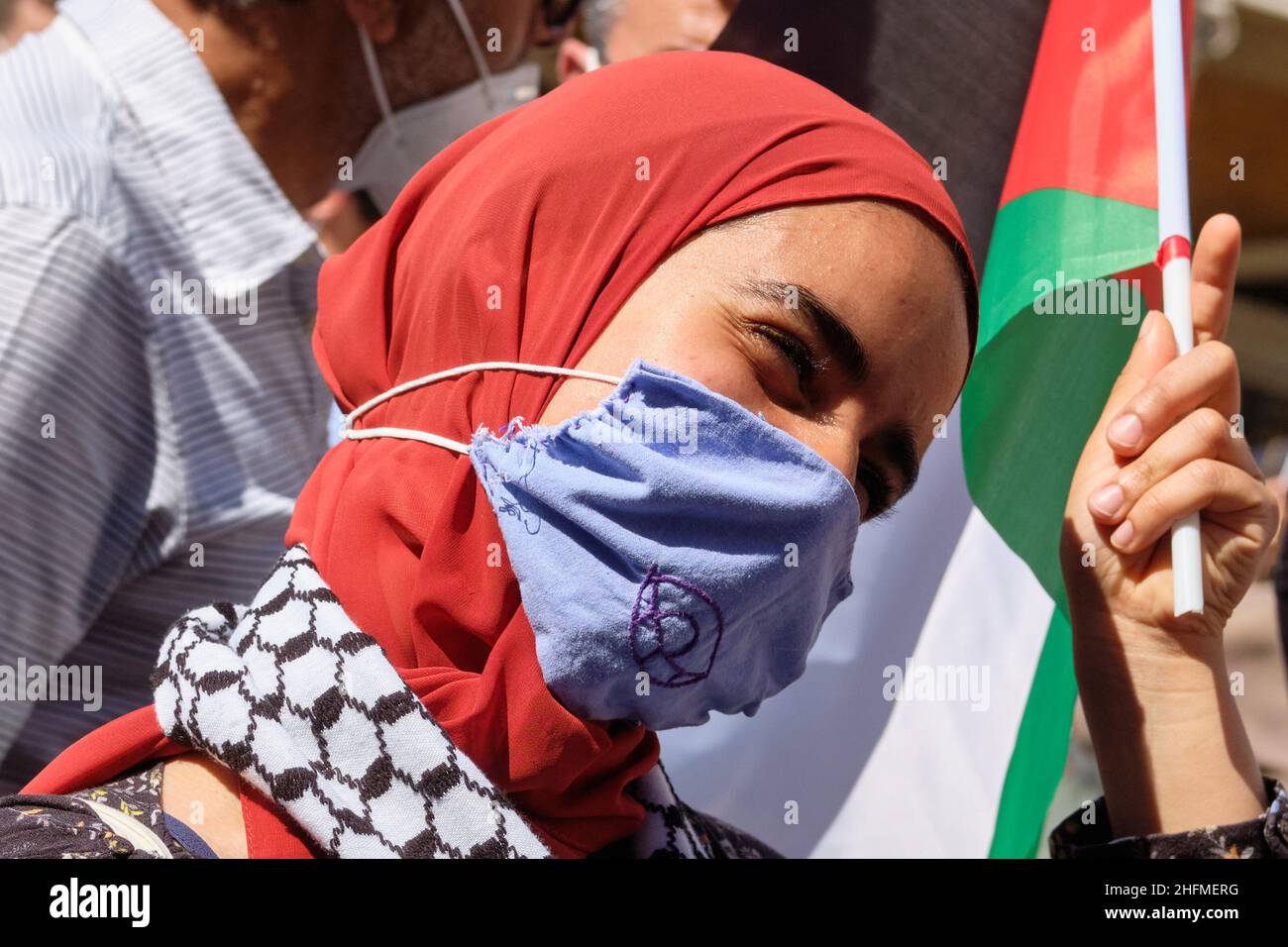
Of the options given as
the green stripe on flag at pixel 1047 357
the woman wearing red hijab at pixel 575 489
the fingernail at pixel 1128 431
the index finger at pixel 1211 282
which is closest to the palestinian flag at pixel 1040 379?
the green stripe on flag at pixel 1047 357

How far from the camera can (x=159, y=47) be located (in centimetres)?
262

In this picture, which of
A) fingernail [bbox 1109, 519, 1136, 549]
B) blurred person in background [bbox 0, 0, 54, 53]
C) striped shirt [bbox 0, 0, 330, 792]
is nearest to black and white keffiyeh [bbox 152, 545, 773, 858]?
striped shirt [bbox 0, 0, 330, 792]

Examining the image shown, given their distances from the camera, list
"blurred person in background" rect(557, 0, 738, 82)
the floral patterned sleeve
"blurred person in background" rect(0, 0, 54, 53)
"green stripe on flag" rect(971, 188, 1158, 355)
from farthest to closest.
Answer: "blurred person in background" rect(0, 0, 54, 53) → "blurred person in background" rect(557, 0, 738, 82) → "green stripe on flag" rect(971, 188, 1158, 355) → the floral patterned sleeve

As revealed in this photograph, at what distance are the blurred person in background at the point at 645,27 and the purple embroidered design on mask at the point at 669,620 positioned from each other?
1.88m

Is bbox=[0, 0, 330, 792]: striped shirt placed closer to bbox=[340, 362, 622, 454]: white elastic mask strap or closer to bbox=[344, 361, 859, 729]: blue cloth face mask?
bbox=[340, 362, 622, 454]: white elastic mask strap

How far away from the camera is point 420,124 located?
10.3ft

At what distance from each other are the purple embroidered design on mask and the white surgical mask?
185 cm

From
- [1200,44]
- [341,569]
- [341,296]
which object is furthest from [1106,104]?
[1200,44]

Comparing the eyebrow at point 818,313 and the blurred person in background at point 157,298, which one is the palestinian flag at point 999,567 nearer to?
the eyebrow at point 818,313

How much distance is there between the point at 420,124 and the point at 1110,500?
1.89 m

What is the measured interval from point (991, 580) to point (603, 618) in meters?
1.29

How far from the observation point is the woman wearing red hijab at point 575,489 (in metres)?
1.56

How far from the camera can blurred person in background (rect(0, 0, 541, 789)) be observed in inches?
86.8

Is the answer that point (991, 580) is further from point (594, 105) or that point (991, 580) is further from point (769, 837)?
point (594, 105)
